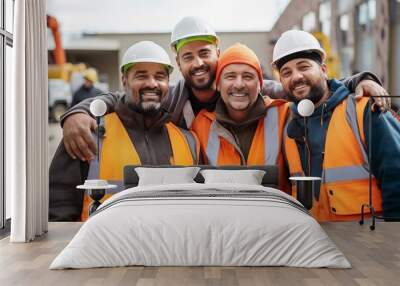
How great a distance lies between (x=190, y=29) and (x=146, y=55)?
506 millimetres

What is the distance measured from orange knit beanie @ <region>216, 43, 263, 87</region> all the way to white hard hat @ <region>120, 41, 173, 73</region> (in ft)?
1.61

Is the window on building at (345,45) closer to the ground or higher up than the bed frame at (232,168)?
higher up

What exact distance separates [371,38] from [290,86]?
3.02 ft

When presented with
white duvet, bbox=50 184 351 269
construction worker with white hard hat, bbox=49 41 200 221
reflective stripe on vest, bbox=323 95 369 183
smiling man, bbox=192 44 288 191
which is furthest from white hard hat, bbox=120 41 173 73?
white duvet, bbox=50 184 351 269

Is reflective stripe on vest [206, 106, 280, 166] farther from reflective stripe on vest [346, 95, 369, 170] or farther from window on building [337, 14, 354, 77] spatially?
window on building [337, 14, 354, 77]

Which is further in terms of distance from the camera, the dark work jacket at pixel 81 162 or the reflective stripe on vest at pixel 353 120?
the dark work jacket at pixel 81 162

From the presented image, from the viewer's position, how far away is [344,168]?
5688 millimetres

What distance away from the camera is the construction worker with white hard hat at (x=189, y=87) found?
5816 millimetres

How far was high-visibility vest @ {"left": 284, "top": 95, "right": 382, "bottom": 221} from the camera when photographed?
224 inches

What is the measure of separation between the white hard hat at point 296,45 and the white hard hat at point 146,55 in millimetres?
1068

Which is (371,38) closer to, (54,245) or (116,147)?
(116,147)

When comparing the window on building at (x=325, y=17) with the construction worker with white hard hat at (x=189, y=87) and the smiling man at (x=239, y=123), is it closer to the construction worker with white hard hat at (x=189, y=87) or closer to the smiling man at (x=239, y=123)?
the construction worker with white hard hat at (x=189, y=87)

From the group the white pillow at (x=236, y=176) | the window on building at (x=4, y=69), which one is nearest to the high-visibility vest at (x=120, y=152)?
the white pillow at (x=236, y=176)

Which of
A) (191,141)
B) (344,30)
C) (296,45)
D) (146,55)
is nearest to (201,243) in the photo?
(191,141)
